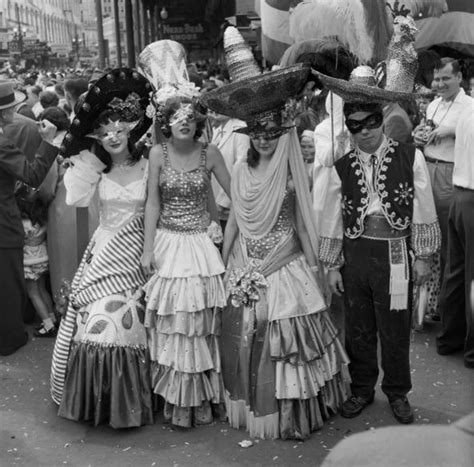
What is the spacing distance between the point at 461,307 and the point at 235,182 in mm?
2025

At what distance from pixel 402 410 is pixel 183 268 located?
1.48 m

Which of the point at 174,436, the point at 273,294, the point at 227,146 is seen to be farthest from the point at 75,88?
the point at 174,436

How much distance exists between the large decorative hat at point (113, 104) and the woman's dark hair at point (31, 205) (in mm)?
1488

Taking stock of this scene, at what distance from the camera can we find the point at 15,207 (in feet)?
18.2

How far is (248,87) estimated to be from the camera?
3875mm

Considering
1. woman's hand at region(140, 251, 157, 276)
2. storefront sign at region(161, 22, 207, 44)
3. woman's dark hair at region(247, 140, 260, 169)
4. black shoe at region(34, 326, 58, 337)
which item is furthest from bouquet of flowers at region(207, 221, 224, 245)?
storefront sign at region(161, 22, 207, 44)

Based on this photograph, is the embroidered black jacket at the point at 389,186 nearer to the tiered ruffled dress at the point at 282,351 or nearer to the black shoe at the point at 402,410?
the tiered ruffled dress at the point at 282,351

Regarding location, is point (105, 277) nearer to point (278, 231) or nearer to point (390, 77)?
point (278, 231)

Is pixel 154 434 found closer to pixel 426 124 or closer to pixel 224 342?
pixel 224 342

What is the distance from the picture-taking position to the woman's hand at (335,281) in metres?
4.27

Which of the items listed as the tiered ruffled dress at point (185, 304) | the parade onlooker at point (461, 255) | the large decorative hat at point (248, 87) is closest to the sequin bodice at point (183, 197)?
the tiered ruffled dress at point (185, 304)

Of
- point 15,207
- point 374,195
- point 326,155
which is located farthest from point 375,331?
point 15,207

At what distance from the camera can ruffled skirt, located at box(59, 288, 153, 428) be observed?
430 centimetres

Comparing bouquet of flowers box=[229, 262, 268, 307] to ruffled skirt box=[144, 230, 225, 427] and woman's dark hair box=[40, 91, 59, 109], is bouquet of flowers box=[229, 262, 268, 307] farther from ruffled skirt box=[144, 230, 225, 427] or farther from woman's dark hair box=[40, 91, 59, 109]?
woman's dark hair box=[40, 91, 59, 109]
